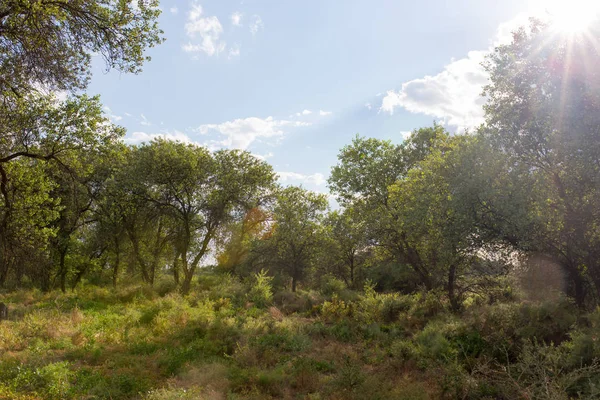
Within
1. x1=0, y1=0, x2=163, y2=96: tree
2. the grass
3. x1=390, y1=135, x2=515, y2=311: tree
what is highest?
x1=0, y1=0, x2=163, y2=96: tree

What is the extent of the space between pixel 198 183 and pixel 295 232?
35.0 feet

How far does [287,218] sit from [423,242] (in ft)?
50.5

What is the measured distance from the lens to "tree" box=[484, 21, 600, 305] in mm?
11148

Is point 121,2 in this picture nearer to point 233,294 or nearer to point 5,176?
point 5,176

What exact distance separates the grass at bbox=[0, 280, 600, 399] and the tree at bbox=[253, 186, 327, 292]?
571 inches

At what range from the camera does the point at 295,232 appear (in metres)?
32.4

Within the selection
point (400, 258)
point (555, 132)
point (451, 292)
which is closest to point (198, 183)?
point (400, 258)

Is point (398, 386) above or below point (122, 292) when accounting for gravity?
below

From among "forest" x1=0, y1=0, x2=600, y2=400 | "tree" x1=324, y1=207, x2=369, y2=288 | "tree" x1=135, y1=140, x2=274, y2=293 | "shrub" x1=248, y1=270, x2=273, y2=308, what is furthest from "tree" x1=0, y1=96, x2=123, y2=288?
"tree" x1=324, y1=207, x2=369, y2=288

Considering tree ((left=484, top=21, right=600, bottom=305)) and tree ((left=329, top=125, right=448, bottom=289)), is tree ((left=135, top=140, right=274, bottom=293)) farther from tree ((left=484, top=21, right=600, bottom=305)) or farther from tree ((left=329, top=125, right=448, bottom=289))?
tree ((left=484, top=21, right=600, bottom=305))

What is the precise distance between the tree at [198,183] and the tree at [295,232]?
448 cm

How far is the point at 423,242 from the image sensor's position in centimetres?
1936

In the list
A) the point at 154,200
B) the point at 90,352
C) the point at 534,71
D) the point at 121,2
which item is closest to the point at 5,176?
the point at 90,352

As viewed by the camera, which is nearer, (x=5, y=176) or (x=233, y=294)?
(x=5, y=176)
